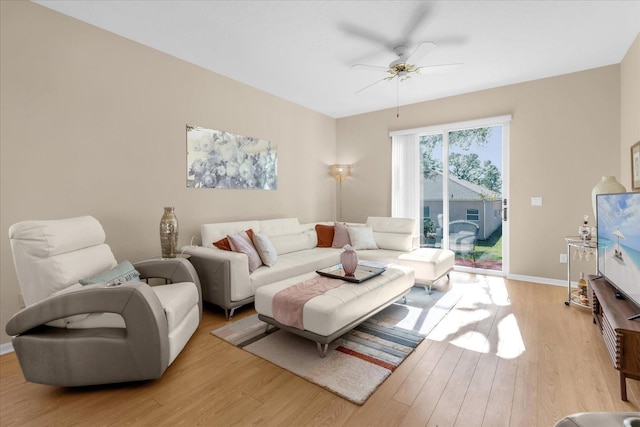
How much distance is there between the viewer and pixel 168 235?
2811 mm

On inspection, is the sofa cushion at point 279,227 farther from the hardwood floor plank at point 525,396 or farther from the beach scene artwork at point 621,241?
the beach scene artwork at point 621,241

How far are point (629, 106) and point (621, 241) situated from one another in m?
2.14

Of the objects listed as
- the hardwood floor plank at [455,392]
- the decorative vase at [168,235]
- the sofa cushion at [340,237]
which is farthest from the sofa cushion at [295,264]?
the hardwood floor plank at [455,392]

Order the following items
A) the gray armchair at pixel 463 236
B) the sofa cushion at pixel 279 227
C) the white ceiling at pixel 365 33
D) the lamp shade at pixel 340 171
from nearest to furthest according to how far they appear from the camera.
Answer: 1. the white ceiling at pixel 365 33
2. the sofa cushion at pixel 279 227
3. the gray armchair at pixel 463 236
4. the lamp shade at pixel 340 171

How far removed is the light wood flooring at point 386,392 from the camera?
1607 mm

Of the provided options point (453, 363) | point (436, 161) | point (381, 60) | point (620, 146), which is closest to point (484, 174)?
point (436, 161)

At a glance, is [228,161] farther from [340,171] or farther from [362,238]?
[340,171]

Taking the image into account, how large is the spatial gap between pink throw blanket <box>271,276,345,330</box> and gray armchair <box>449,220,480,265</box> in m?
3.09

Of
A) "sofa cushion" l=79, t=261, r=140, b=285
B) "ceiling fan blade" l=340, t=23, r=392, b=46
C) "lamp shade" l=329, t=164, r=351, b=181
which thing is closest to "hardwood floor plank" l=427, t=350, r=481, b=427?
"sofa cushion" l=79, t=261, r=140, b=285

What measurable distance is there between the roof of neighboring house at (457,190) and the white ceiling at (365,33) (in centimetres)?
151

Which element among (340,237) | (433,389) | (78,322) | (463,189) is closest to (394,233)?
(340,237)

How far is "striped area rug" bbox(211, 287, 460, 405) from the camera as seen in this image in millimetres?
1923

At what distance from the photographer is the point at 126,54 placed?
117 inches

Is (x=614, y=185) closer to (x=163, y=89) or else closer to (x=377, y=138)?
(x=377, y=138)
